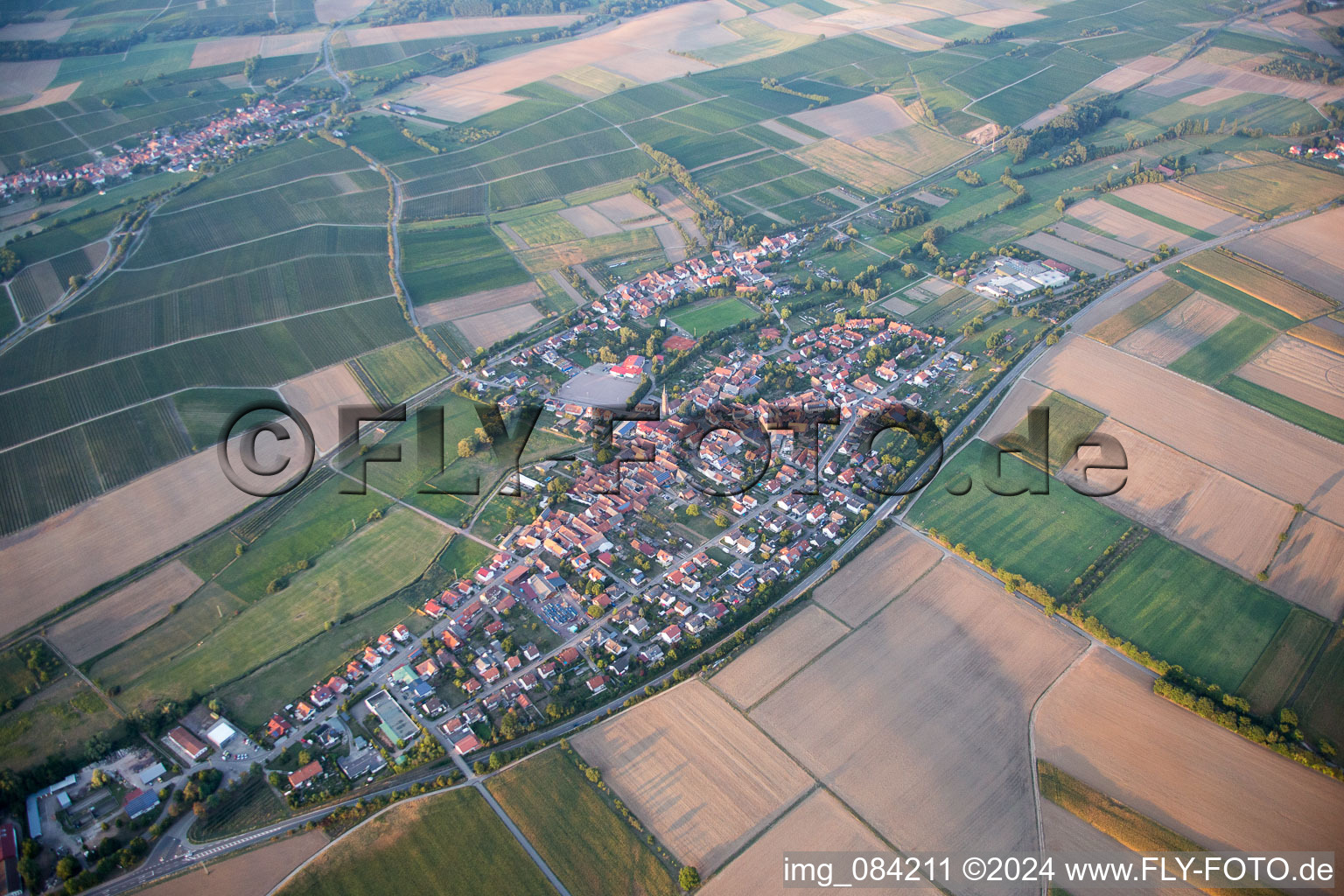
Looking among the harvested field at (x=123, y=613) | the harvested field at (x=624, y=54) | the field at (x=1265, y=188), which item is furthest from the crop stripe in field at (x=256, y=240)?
the field at (x=1265, y=188)

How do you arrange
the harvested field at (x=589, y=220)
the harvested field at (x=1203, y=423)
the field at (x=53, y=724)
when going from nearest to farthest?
the field at (x=53, y=724) → the harvested field at (x=1203, y=423) → the harvested field at (x=589, y=220)

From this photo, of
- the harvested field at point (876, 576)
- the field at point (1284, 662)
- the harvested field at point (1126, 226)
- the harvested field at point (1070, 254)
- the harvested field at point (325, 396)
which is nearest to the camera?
the field at point (1284, 662)

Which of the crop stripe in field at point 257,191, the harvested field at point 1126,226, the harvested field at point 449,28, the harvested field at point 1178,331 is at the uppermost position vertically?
the harvested field at point 449,28

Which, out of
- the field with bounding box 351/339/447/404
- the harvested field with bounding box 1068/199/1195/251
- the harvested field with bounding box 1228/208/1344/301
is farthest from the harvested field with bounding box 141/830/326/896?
the harvested field with bounding box 1228/208/1344/301

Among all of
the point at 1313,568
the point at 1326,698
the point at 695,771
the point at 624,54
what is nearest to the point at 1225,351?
the point at 1313,568

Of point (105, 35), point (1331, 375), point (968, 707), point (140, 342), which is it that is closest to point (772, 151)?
point (1331, 375)

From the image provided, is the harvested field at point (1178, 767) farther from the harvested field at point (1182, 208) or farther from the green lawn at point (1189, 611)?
the harvested field at point (1182, 208)

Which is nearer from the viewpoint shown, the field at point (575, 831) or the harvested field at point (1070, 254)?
the field at point (575, 831)
